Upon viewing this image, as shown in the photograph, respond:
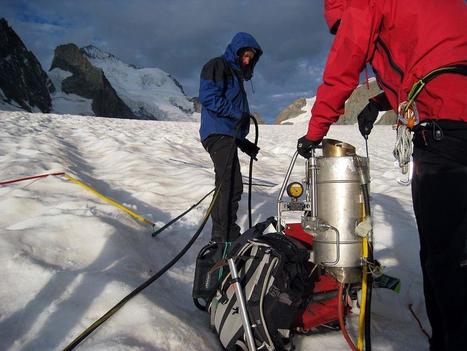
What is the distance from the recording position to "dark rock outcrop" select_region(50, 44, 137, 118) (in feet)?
422

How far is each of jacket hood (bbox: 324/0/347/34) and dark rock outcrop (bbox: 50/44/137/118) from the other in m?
130

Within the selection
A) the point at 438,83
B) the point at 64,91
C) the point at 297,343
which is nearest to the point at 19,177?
the point at 297,343

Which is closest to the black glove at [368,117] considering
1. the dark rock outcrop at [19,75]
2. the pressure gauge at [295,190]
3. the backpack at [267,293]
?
the pressure gauge at [295,190]

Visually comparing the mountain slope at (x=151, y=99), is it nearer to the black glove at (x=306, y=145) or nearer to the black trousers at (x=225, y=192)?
the black trousers at (x=225, y=192)

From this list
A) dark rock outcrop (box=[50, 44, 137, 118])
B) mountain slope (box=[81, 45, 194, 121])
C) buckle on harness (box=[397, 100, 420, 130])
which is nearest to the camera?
buckle on harness (box=[397, 100, 420, 130])

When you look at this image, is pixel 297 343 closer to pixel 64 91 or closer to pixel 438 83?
pixel 438 83

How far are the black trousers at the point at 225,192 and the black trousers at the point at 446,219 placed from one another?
1923mm

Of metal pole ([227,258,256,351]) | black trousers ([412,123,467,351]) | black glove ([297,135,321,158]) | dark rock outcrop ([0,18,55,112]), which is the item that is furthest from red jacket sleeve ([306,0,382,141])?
dark rock outcrop ([0,18,55,112])

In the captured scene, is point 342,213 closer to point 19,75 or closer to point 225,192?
point 225,192

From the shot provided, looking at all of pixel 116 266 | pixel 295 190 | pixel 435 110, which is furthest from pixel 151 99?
pixel 435 110

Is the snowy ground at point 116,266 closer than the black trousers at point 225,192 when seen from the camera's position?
Yes

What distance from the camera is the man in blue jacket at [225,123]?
3486 millimetres

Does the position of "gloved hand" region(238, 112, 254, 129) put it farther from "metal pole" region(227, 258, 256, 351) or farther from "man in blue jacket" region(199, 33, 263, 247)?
"metal pole" region(227, 258, 256, 351)

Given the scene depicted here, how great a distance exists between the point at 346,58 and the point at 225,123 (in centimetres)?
175
